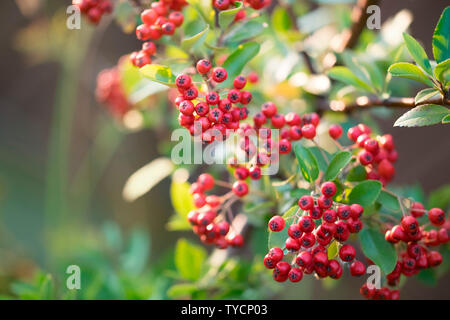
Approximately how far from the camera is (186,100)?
737 millimetres

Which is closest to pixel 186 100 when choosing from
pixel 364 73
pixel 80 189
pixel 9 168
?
pixel 364 73

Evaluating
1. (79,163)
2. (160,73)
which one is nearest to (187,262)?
(160,73)

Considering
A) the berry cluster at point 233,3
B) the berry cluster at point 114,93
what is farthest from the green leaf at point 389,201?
the berry cluster at point 114,93

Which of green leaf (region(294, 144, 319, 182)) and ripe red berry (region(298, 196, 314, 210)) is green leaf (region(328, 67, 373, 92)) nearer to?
green leaf (region(294, 144, 319, 182))

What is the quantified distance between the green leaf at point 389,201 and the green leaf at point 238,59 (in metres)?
0.38

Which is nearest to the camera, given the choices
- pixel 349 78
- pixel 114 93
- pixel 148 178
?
pixel 349 78

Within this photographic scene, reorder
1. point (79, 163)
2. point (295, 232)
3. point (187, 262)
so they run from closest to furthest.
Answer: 1. point (295, 232)
2. point (187, 262)
3. point (79, 163)

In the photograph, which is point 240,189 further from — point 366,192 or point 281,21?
point 281,21

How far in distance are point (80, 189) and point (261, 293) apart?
1.24m

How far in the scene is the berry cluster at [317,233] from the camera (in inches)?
28.0

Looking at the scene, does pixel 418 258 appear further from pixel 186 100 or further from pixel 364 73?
pixel 186 100

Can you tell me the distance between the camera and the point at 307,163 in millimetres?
794

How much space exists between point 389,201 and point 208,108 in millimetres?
403

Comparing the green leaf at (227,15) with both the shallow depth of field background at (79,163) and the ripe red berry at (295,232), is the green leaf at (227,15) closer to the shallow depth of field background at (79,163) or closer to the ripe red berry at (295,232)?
the ripe red berry at (295,232)
